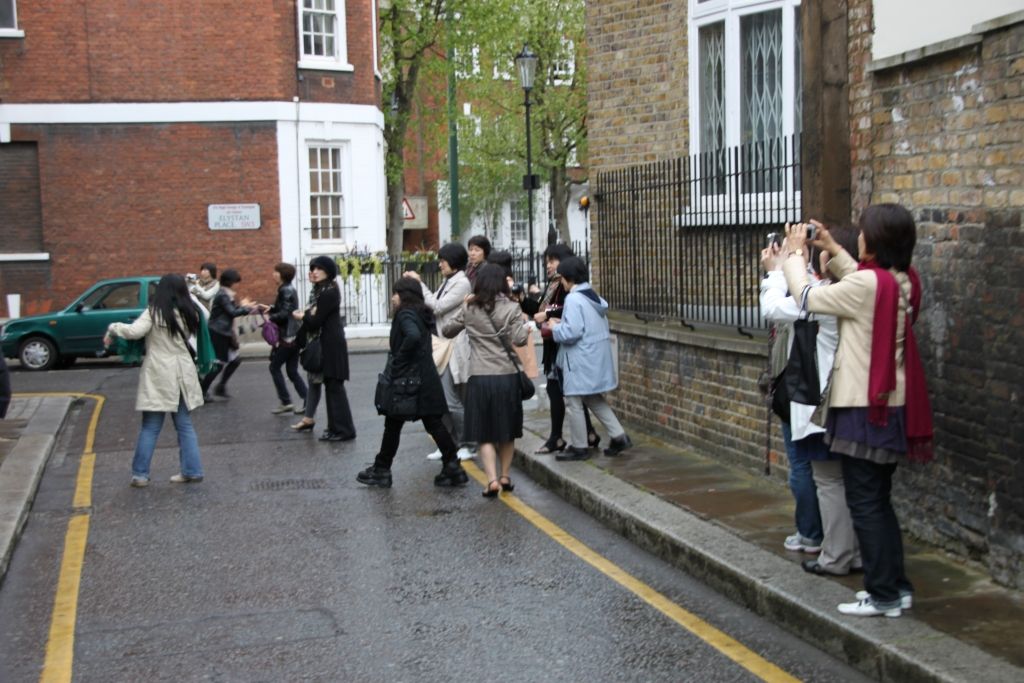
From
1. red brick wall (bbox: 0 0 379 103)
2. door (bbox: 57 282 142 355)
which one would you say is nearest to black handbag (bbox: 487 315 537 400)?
door (bbox: 57 282 142 355)

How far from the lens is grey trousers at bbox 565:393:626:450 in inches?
403

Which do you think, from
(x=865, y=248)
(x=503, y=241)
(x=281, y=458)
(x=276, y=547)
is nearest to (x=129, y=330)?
(x=281, y=458)

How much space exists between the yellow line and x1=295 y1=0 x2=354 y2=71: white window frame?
1890 centimetres

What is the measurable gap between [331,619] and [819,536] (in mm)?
2637

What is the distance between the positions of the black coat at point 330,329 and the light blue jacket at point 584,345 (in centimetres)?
294

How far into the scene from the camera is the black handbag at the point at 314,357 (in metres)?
12.5

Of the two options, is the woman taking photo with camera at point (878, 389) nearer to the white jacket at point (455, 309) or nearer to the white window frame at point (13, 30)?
the white jacket at point (455, 309)

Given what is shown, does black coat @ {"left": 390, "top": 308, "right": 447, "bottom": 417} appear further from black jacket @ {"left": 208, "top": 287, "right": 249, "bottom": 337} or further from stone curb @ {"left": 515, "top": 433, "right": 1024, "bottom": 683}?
black jacket @ {"left": 208, "top": 287, "right": 249, "bottom": 337}

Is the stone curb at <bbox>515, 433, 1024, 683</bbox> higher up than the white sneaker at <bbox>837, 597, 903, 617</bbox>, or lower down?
lower down

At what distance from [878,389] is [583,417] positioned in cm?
481

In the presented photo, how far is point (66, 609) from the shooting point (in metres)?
6.90

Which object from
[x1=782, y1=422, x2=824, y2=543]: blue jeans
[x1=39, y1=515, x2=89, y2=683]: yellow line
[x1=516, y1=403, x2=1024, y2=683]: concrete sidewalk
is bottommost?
[x1=39, y1=515, x2=89, y2=683]: yellow line

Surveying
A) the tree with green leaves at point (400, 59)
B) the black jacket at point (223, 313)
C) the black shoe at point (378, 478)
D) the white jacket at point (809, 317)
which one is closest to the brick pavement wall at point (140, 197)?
the tree with green leaves at point (400, 59)

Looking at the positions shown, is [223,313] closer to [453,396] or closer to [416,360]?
[453,396]
